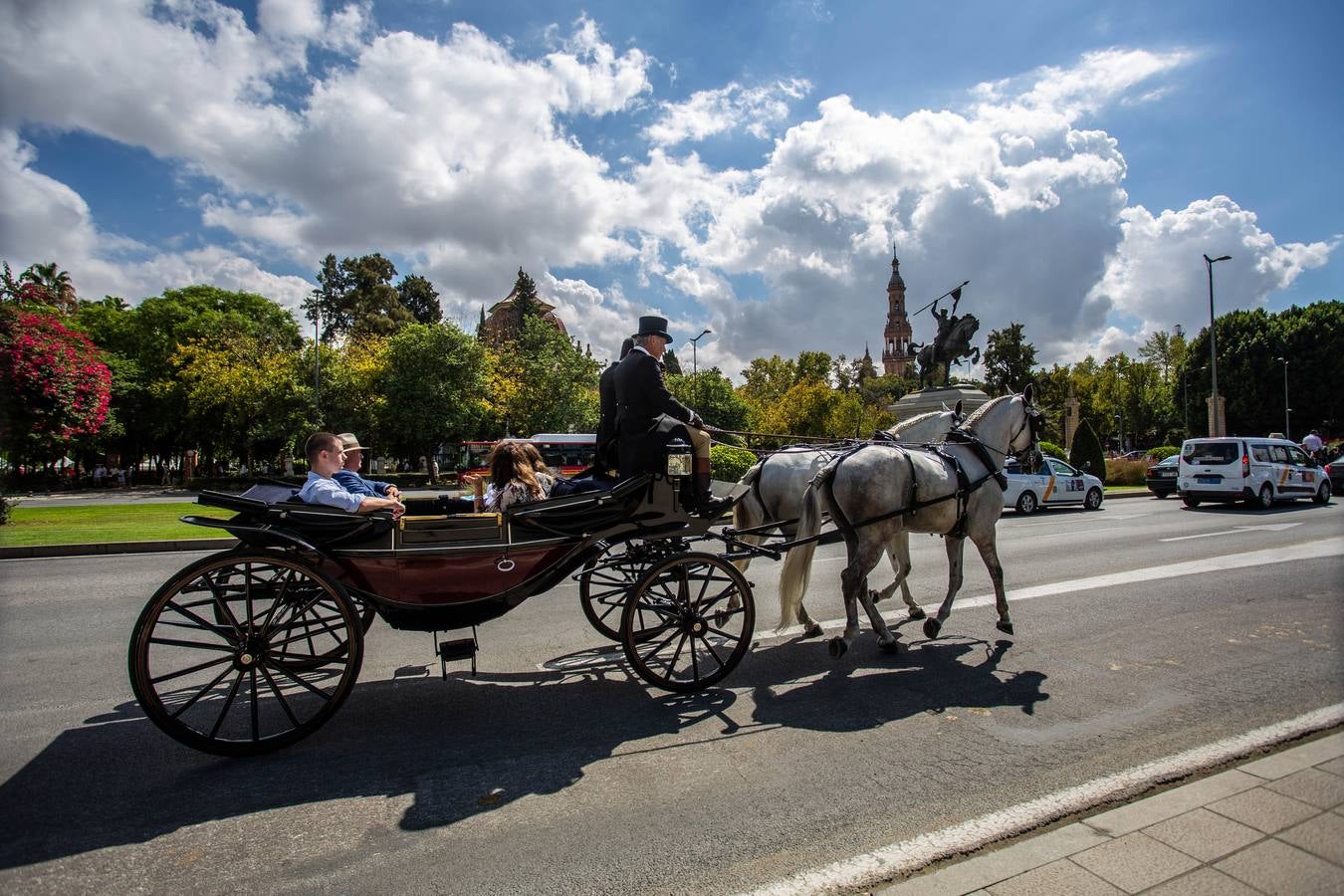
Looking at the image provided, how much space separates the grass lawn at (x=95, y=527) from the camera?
41.3 ft

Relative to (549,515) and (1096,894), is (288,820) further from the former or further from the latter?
(1096,894)

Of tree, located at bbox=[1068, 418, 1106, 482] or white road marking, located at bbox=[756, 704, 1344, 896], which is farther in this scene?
tree, located at bbox=[1068, 418, 1106, 482]

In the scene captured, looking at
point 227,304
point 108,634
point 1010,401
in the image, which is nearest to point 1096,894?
point 1010,401

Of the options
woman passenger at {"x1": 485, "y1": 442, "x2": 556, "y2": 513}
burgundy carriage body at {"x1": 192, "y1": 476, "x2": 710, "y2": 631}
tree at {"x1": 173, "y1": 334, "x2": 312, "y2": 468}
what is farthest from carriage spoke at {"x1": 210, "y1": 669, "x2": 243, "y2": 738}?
tree at {"x1": 173, "y1": 334, "x2": 312, "y2": 468}

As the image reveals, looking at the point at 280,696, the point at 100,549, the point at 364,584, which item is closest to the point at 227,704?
Result: the point at 280,696

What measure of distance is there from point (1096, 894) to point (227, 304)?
189 ft

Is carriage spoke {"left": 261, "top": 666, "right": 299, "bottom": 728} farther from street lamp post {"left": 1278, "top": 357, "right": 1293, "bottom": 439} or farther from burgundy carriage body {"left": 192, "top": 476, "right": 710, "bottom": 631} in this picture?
street lamp post {"left": 1278, "top": 357, "right": 1293, "bottom": 439}

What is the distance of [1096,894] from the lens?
8.50 ft

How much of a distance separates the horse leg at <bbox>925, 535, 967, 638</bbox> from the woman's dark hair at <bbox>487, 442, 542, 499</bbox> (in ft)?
11.0

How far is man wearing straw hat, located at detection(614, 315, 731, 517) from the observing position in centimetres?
509

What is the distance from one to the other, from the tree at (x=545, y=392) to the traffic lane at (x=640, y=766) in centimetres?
3602

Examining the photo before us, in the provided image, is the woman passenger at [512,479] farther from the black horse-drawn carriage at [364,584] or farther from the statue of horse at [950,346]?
the statue of horse at [950,346]

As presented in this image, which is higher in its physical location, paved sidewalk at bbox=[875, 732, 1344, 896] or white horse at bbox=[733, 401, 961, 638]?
white horse at bbox=[733, 401, 961, 638]

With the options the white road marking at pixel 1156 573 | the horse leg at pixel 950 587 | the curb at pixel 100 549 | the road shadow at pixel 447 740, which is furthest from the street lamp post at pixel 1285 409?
the curb at pixel 100 549
